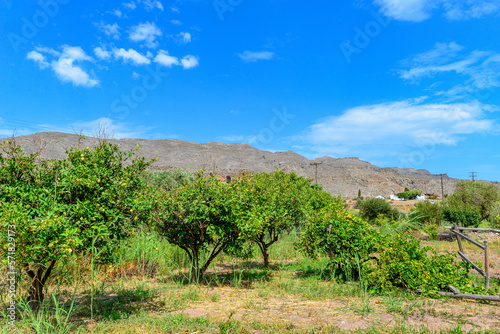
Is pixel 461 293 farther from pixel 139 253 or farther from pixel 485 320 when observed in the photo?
pixel 139 253

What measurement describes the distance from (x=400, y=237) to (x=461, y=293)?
1.48 m

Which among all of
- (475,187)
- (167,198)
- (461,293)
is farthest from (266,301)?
(475,187)

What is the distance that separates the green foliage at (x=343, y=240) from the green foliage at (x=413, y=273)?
32 centimetres

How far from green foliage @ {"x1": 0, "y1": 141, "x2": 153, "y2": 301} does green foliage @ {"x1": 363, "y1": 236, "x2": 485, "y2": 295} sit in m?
4.84

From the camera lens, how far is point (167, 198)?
7047 mm

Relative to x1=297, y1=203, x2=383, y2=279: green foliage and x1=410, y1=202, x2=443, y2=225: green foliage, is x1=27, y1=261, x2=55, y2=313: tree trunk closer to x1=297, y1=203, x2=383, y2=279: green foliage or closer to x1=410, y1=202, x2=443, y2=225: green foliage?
x1=297, y1=203, x2=383, y2=279: green foliage

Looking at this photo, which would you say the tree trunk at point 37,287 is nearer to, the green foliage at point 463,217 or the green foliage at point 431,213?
the green foliage at point 431,213

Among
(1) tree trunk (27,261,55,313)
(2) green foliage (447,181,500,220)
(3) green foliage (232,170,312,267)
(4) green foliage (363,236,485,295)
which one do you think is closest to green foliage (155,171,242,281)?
(3) green foliage (232,170,312,267)

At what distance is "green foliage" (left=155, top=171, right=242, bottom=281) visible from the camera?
6738 millimetres

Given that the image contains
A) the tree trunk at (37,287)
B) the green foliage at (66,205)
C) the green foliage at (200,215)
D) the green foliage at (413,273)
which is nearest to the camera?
the green foliage at (66,205)

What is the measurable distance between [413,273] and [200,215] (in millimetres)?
4551

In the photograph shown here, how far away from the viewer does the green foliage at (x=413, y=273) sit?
6426 millimetres

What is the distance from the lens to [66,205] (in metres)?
4.44

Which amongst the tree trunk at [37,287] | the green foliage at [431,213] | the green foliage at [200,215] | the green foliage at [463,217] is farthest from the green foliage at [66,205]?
the green foliage at [463,217]
